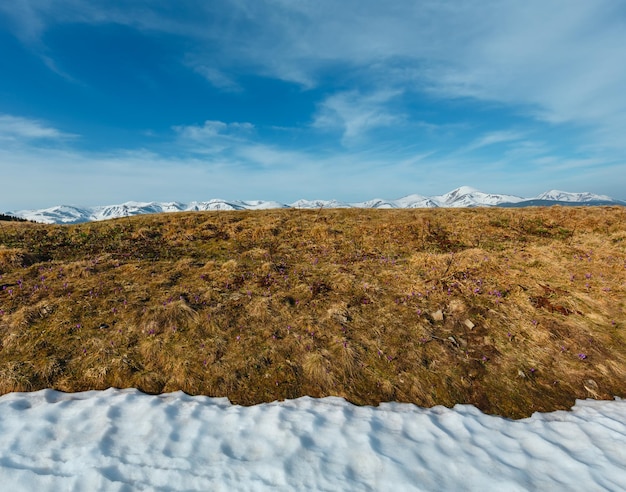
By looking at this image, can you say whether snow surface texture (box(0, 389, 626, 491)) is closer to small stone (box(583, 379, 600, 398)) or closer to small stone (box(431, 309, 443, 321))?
small stone (box(583, 379, 600, 398))

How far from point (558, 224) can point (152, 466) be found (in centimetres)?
2393

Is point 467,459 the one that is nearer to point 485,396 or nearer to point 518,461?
point 518,461

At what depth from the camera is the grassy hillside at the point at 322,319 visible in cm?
750

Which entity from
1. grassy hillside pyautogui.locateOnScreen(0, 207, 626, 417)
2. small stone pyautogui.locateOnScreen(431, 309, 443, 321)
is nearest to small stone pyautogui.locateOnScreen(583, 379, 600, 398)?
grassy hillside pyautogui.locateOnScreen(0, 207, 626, 417)

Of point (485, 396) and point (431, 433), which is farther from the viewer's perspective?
point (485, 396)

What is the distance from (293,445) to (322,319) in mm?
Result: 4432

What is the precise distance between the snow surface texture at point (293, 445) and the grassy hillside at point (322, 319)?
1.91ft

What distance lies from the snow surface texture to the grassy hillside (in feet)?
1.91

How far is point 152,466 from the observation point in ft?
16.5

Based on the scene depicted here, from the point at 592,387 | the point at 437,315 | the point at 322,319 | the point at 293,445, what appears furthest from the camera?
the point at 437,315

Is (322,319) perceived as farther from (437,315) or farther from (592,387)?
(592,387)

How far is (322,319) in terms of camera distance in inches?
384

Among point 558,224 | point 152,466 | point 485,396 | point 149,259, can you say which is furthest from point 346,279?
point 558,224

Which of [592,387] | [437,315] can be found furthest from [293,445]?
[592,387]
